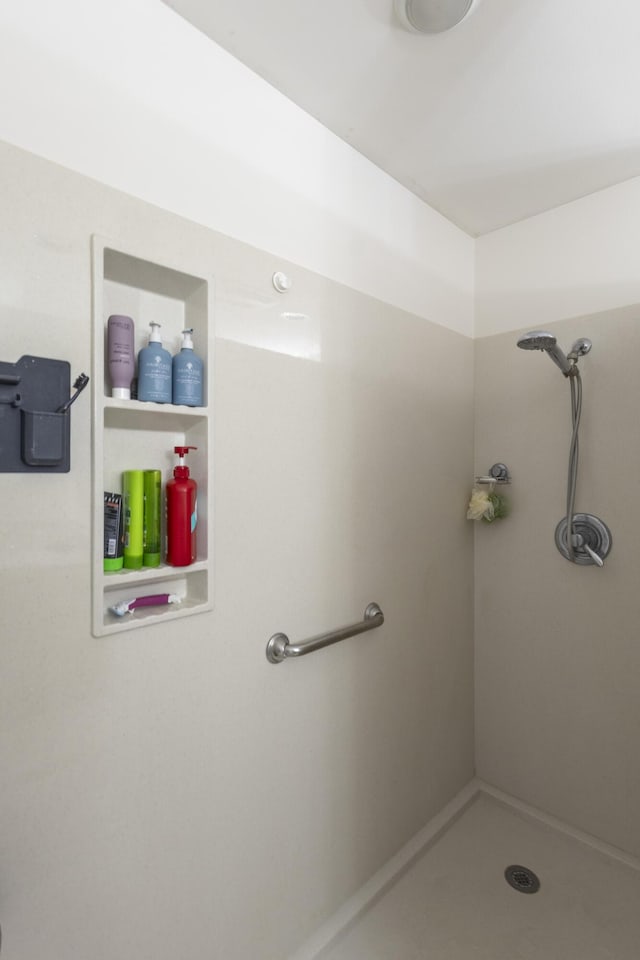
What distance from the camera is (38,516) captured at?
32.8 inches

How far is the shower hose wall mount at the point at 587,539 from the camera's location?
1643mm

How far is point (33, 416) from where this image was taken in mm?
802

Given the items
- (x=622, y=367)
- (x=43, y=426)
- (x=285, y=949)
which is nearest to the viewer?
(x=43, y=426)

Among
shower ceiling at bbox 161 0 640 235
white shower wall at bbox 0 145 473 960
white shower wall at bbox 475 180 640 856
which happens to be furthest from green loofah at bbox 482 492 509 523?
shower ceiling at bbox 161 0 640 235

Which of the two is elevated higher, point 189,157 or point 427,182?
point 427,182

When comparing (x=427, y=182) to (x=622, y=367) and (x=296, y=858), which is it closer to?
(x=622, y=367)

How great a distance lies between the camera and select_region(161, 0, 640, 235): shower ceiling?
104 centimetres

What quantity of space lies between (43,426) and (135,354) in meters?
0.27

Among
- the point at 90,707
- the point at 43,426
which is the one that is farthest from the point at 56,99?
the point at 90,707

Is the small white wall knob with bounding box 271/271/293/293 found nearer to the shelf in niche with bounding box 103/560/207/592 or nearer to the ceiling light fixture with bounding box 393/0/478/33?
the ceiling light fixture with bounding box 393/0/478/33

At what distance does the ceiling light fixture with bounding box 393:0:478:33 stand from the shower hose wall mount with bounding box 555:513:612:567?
4.92ft

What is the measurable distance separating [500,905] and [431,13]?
2459 millimetres

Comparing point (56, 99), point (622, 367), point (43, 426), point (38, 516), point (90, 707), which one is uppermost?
point (56, 99)

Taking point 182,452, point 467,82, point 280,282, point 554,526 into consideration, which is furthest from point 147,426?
point 554,526
